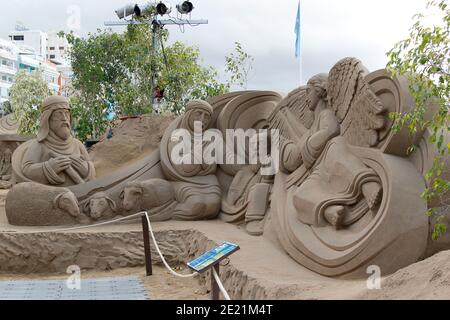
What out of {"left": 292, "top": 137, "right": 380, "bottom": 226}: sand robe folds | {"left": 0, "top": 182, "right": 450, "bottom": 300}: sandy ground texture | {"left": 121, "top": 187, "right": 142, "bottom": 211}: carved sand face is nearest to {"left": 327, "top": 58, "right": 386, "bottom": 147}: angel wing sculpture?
{"left": 292, "top": 137, "right": 380, "bottom": 226}: sand robe folds

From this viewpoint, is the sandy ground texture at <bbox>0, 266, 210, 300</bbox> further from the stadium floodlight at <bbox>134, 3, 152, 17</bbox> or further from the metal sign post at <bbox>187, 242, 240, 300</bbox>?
the stadium floodlight at <bbox>134, 3, 152, 17</bbox>

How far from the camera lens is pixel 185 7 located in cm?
1552

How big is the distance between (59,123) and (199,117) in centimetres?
185

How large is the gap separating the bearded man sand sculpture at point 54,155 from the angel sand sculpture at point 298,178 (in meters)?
0.01

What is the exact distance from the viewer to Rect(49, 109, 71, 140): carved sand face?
306 inches

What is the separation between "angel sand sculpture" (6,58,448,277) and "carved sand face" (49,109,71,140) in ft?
0.04

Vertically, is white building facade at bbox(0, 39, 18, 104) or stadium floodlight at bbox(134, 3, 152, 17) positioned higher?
stadium floodlight at bbox(134, 3, 152, 17)

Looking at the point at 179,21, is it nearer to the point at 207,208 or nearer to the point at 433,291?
the point at 207,208

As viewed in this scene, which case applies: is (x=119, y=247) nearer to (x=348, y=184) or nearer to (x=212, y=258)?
(x=348, y=184)

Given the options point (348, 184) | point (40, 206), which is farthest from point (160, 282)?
point (348, 184)

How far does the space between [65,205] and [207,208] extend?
5.70ft

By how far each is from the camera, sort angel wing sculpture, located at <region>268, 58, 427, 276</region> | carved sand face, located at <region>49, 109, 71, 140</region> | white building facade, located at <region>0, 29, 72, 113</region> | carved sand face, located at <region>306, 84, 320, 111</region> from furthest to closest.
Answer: white building facade, located at <region>0, 29, 72, 113</region>
carved sand face, located at <region>49, 109, 71, 140</region>
carved sand face, located at <region>306, 84, 320, 111</region>
angel wing sculpture, located at <region>268, 58, 427, 276</region>
